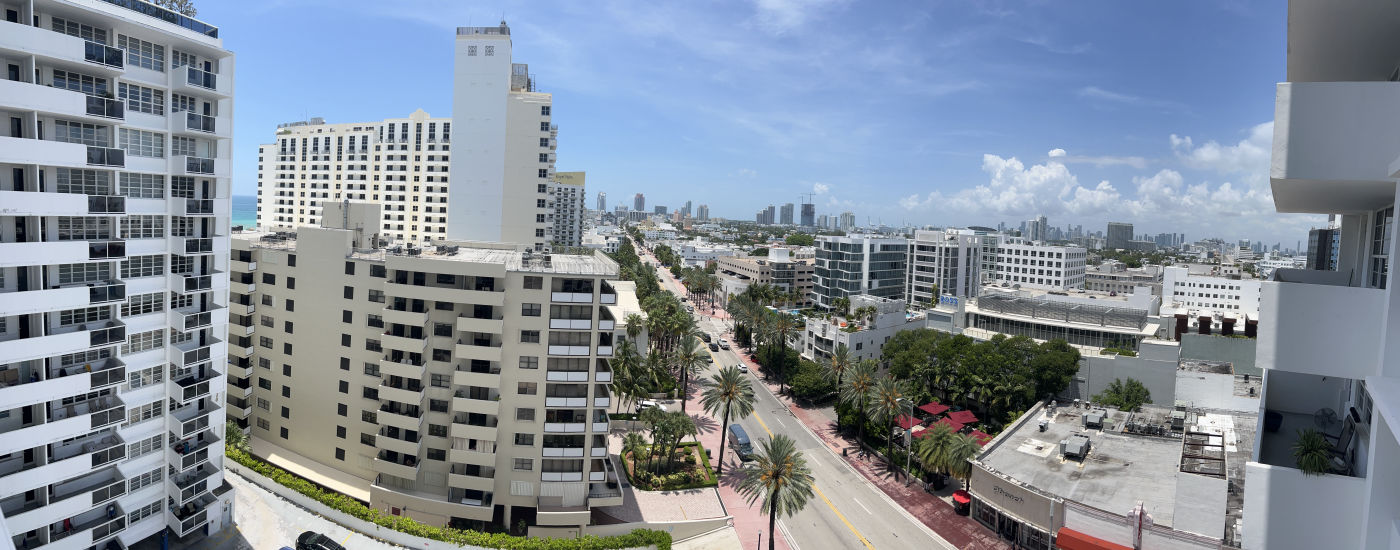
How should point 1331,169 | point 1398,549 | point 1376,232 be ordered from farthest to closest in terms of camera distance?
point 1376,232 → point 1331,169 → point 1398,549

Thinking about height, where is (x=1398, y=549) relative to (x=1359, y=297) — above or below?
below

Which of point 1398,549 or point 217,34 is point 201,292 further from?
point 1398,549

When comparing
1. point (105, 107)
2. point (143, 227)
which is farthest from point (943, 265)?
point (105, 107)

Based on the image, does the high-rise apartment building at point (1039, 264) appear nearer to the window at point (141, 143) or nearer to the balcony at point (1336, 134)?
the window at point (141, 143)

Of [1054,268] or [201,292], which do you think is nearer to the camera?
[201,292]

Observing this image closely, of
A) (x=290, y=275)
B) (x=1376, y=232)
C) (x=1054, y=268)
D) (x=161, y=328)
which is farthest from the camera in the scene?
(x=1054, y=268)


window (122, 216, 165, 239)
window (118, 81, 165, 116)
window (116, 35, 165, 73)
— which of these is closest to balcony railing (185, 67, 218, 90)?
window (116, 35, 165, 73)

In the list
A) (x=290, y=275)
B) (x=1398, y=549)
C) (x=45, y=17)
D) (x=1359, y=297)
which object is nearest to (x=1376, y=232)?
(x=1359, y=297)

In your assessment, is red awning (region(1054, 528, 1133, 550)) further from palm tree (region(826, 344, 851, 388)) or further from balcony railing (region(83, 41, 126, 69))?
balcony railing (region(83, 41, 126, 69))
